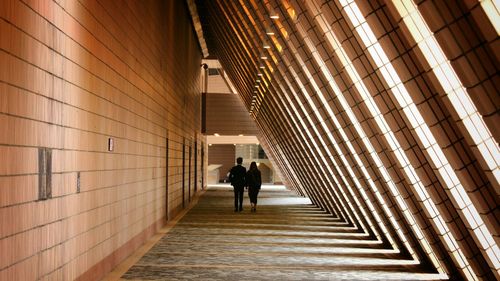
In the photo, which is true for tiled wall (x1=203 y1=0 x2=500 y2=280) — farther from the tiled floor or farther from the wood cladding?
the wood cladding

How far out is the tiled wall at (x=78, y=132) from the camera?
5.24 m

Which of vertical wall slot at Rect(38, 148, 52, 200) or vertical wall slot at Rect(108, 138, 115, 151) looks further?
vertical wall slot at Rect(108, 138, 115, 151)

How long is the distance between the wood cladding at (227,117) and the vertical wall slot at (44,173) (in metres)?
30.0

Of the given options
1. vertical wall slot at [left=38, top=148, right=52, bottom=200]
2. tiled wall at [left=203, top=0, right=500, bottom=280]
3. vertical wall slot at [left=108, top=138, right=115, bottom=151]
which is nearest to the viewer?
tiled wall at [left=203, top=0, right=500, bottom=280]

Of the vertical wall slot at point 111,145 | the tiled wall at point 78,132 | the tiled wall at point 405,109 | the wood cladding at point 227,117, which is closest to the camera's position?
the tiled wall at point 405,109

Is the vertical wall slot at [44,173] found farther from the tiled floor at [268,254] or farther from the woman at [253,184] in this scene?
the woman at [253,184]

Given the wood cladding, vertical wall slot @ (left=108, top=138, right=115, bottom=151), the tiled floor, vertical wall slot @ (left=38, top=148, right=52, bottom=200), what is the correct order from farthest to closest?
the wood cladding, vertical wall slot @ (left=108, top=138, right=115, bottom=151), the tiled floor, vertical wall slot @ (left=38, top=148, right=52, bottom=200)

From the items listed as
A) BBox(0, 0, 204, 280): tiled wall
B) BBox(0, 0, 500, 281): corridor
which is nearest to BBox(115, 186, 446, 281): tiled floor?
BBox(0, 0, 500, 281): corridor

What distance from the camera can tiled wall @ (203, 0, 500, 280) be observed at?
5043 millimetres

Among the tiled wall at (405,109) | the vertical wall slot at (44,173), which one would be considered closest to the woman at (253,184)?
the tiled wall at (405,109)

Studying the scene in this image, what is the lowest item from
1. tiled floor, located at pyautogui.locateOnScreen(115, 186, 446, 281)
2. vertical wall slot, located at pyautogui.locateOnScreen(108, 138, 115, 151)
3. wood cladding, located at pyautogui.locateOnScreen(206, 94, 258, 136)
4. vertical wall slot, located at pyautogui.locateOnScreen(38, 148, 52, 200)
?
tiled floor, located at pyautogui.locateOnScreen(115, 186, 446, 281)

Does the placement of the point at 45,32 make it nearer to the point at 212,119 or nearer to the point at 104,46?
the point at 104,46

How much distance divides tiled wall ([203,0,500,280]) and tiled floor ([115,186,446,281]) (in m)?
0.58

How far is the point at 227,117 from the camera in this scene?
36469 millimetres
